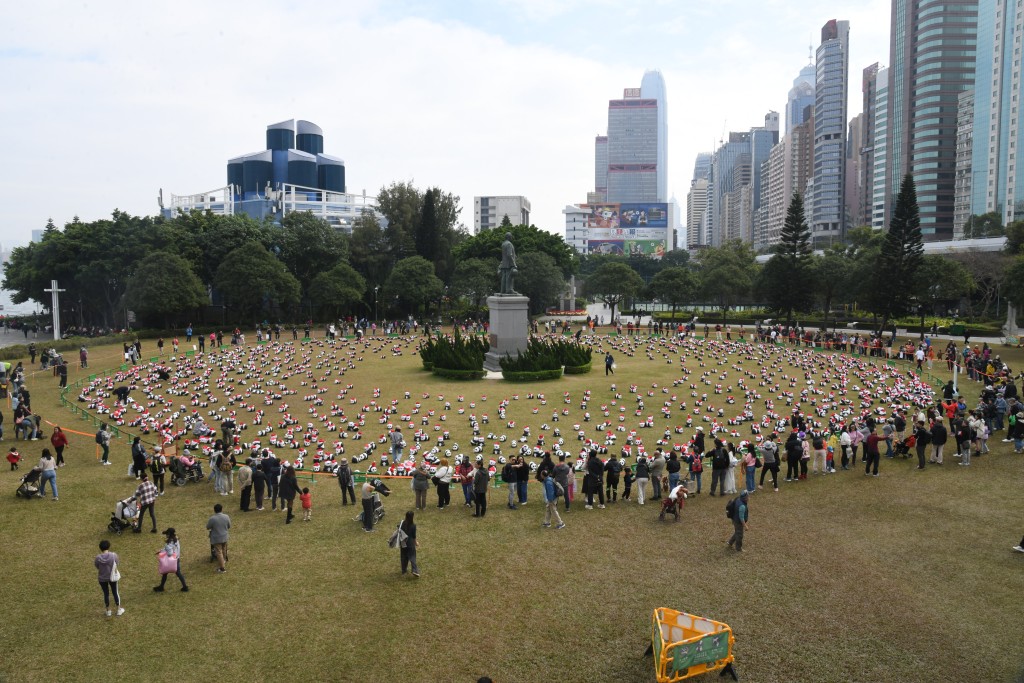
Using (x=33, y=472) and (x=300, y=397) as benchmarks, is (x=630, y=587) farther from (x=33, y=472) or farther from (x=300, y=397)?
(x=300, y=397)

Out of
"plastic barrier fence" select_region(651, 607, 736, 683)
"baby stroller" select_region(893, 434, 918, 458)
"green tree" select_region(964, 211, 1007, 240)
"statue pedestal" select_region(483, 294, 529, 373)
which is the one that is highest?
"green tree" select_region(964, 211, 1007, 240)

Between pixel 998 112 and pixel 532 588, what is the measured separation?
12019 centimetres

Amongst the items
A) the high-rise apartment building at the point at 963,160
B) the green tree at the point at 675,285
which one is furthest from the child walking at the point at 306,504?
the high-rise apartment building at the point at 963,160

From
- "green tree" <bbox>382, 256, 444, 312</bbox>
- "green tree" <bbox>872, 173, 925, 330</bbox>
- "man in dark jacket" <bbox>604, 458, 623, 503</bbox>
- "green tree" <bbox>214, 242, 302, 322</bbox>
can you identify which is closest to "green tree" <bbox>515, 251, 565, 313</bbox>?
"green tree" <bbox>382, 256, 444, 312</bbox>

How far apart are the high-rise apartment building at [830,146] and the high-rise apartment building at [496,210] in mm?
69041

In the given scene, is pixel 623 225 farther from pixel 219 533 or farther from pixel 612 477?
pixel 219 533

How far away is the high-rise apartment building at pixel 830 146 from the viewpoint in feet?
521

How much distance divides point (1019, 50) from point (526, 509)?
119 metres

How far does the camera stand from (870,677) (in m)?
8.85

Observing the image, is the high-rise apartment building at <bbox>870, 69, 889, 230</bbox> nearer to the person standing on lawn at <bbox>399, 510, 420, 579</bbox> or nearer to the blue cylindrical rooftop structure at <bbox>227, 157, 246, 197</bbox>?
the blue cylindrical rooftop structure at <bbox>227, 157, 246, 197</bbox>

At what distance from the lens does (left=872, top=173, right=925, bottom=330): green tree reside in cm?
4912

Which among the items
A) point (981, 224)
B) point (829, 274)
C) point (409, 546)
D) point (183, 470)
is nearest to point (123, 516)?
point (183, 470)

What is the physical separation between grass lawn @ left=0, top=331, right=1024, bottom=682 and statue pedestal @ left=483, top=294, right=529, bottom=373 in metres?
17.2

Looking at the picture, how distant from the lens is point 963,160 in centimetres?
10800
